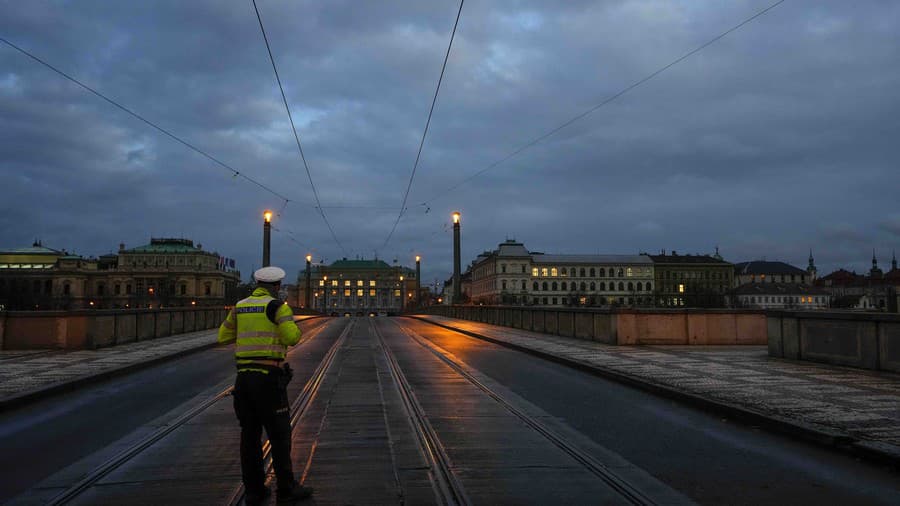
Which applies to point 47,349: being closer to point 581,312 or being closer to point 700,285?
point 581,312

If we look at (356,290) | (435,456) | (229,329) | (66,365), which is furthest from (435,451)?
(356,290)

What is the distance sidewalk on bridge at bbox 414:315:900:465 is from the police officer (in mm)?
5605

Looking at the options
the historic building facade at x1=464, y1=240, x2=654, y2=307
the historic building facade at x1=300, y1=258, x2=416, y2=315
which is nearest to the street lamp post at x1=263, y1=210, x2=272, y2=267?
the historic building facade at x1=464, y1=240, x2=654, y2=307

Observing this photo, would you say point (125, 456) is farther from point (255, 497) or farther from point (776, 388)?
point (776, 388)

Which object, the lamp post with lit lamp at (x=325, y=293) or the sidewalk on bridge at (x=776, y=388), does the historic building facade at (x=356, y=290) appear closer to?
the lamp post with lit lamp at (x=325, y=293)

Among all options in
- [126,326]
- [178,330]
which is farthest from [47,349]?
[178,330]

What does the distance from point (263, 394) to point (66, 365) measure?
11.9 metres

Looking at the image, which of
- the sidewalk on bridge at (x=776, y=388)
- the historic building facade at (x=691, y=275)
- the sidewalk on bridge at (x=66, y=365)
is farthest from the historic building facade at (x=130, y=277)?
the sidewalk on bridge at (x=776, y=388)

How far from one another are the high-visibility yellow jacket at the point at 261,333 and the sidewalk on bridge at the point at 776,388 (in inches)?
226

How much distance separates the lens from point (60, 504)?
5.45 m

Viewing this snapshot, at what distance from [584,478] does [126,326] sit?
2026 cm

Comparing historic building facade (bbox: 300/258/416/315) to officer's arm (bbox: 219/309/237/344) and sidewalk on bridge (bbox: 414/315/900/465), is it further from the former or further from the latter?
officer's arm (bbox: 219/309/237/344)

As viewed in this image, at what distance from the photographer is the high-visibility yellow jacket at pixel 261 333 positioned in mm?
5492

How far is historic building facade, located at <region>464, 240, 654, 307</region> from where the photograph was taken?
142 m
